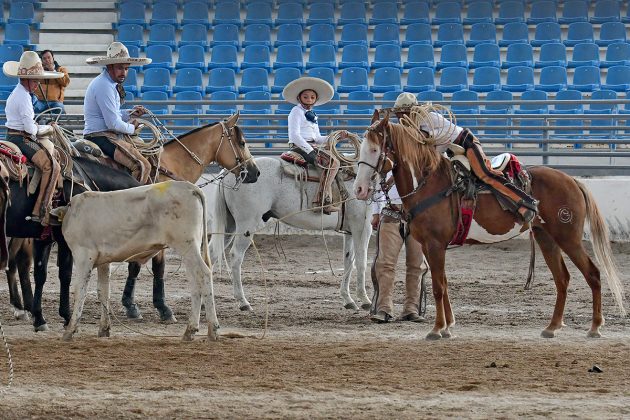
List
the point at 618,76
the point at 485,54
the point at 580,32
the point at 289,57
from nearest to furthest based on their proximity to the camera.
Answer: the point at 618,76, the point at 485,54, the point at 289,57, the point at 580,32

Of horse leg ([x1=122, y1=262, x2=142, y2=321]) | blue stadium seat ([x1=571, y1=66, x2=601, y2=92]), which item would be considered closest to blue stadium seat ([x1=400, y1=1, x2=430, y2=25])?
blue stadium seat ([x1=571, y1=66, x2=601, y2=92])

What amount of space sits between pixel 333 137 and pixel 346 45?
1362 centimetres

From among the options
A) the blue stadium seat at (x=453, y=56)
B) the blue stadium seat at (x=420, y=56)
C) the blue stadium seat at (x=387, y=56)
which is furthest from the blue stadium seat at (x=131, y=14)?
the blue stadium seat at (x=453, y=56)

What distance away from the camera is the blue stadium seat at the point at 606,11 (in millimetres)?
26828

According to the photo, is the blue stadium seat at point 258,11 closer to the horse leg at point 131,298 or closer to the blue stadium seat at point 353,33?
the blue stadium seat at point 353,33

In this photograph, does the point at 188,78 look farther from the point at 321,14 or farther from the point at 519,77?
the point at 519,77

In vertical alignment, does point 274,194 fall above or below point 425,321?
above

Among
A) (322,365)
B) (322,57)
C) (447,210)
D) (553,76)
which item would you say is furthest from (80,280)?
(553,76)

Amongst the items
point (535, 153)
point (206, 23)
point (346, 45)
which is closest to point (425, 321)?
point (535, 153)

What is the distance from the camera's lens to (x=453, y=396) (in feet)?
25.8

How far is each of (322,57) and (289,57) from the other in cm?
77

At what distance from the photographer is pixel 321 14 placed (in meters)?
27.5

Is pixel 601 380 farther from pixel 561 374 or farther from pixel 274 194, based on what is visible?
pixel 274 194

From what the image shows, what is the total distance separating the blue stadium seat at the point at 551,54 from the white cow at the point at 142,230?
16.3 m
